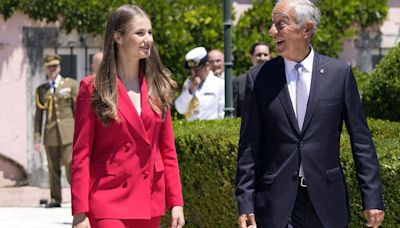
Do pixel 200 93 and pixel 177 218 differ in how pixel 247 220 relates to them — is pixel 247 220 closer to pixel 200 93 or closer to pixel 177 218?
pixel 177 218

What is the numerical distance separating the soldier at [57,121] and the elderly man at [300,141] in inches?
318

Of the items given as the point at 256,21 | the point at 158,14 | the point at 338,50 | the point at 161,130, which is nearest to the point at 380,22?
the point at 338,50

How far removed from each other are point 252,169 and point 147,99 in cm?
69

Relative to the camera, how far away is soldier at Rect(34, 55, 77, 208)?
13.1 metres

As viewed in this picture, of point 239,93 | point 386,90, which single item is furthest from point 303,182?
point 239,93

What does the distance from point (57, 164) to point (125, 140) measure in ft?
26.0

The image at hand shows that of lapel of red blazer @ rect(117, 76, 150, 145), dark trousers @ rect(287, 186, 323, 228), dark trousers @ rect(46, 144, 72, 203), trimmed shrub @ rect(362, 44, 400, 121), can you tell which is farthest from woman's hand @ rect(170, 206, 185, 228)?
dark trousers @ rect(46, 144, 72, 203)

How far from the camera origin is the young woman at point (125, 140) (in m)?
5.30

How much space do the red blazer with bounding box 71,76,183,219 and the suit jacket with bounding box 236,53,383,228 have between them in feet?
1.70

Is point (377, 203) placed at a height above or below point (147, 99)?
below

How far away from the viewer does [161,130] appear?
18.1ft

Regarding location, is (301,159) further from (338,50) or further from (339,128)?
(338,50)

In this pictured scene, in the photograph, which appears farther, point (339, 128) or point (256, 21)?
point (256, 21)

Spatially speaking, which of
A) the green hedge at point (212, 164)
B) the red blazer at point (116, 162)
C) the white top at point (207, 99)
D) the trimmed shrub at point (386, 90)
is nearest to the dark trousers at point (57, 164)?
the white top at point (207, 99)
